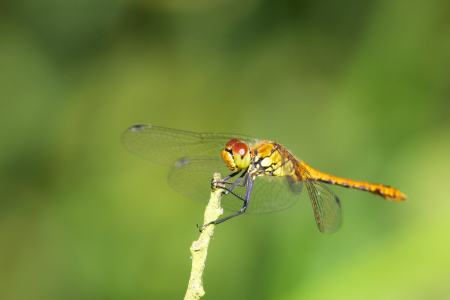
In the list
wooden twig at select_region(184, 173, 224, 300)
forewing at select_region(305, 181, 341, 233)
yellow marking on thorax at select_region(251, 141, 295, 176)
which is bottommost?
wooden twig at select_region(184, 173, 224, 300)

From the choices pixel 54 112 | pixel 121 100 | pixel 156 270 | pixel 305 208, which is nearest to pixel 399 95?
pixel 305 208

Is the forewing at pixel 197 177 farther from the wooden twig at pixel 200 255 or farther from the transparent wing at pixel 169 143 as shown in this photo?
the wooden twig at pixel 200 255

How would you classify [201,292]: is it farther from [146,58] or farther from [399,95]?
[146,58]

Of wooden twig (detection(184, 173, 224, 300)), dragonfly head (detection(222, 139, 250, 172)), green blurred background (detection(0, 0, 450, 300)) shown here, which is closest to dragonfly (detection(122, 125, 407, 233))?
dragonfly head (detection(222, 139, 250, 172))

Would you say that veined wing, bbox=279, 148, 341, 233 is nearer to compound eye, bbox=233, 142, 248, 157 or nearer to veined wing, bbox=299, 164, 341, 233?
veined wing, bbox=299, 164, 341, 233

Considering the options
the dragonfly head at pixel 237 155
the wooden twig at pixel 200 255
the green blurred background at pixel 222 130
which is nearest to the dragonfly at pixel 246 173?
the dragonfly head at pixel 237 155

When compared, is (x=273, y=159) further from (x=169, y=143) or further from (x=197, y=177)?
(x=169, y=143)

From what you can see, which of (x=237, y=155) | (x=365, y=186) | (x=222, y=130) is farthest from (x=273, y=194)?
(x=222, y=130)
